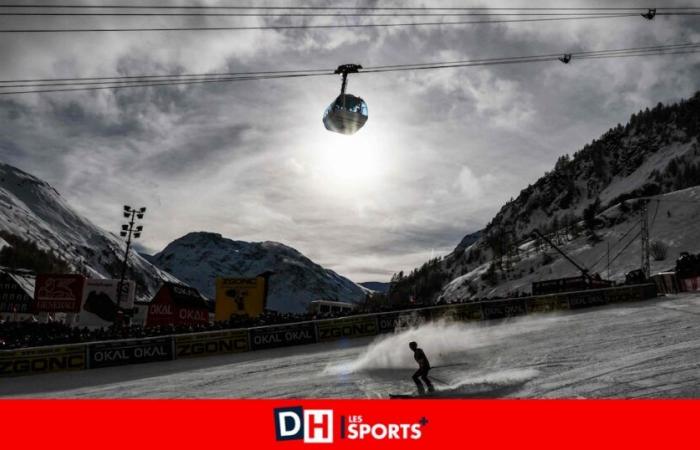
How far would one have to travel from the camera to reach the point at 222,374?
738 inches

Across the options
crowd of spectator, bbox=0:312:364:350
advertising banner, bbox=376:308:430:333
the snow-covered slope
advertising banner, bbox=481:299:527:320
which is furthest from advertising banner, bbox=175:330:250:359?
the snow-covered slope

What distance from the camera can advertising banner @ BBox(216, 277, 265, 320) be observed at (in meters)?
30.9

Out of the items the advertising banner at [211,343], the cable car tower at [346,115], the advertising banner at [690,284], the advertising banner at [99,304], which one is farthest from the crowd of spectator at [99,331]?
the advertising banner at [690,284]

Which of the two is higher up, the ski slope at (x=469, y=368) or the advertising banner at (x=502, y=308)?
the advertising banner at (x=502, y=308)

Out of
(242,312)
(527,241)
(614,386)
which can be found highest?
(527,241)

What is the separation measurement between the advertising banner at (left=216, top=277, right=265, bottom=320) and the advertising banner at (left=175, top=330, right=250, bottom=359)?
6.28 m

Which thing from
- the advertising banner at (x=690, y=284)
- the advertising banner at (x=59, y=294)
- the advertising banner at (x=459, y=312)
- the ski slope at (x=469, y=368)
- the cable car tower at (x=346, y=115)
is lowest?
the ski slope at (x=469, y=368)

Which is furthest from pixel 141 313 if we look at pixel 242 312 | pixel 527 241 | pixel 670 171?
pixel 670 171

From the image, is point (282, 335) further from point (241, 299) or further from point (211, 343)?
point (241, 299)

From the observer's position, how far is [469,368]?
15.8m

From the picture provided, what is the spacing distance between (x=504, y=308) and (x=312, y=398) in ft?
64.7

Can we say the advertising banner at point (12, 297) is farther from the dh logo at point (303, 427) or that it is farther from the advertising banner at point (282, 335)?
the dh logo at point (303, 427)

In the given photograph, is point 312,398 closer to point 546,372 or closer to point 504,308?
point 546,372

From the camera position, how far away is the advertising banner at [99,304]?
30.8m
